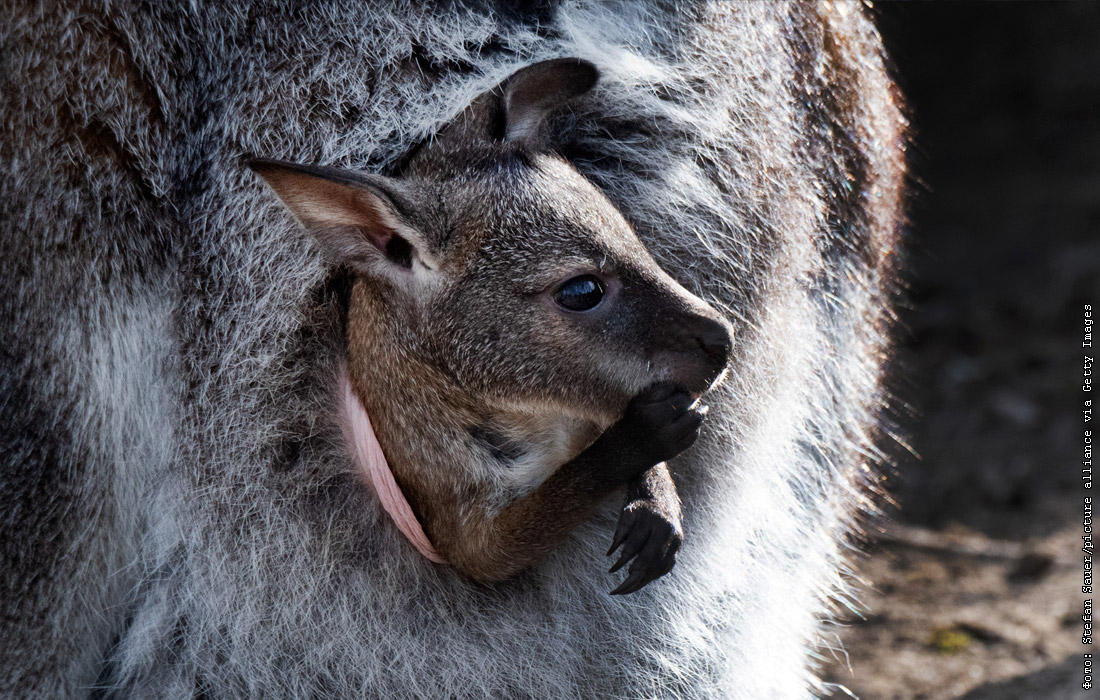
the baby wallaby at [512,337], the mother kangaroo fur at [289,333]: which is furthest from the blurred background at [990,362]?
the baby wallaby at [512,337]

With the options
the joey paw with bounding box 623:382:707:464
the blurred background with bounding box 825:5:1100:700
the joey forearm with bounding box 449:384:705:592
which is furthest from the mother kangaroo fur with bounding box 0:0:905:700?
the blurred background with bounding box 825:5:1100:700

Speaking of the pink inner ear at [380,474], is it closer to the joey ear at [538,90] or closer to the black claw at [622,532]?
the black claw at [622,532]

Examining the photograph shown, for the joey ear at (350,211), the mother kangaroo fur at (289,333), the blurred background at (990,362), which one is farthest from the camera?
the blurred background at (990,362)

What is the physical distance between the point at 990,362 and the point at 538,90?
10.0ft

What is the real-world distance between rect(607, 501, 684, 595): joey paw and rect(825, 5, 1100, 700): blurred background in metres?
1.18

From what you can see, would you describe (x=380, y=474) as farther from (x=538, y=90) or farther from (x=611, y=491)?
(x=538, y=90)

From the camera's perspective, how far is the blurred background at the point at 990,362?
330 centimetres

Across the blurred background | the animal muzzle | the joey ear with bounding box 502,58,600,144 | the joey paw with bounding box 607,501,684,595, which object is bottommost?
the blurred background

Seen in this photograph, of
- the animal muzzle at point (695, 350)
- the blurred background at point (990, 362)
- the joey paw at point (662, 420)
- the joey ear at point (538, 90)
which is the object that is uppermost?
the joey ear at point (538, 90)

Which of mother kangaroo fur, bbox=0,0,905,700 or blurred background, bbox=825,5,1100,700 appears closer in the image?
mother kangaroo fur, bbox=0,0,905,700

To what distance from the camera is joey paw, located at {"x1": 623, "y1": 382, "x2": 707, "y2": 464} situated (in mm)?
1796

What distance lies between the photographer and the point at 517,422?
77.2 inches

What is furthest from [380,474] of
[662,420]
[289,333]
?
[662,420]

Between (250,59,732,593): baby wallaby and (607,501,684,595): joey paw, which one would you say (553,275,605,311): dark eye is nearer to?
(250,59,732,593): baby wallaby
